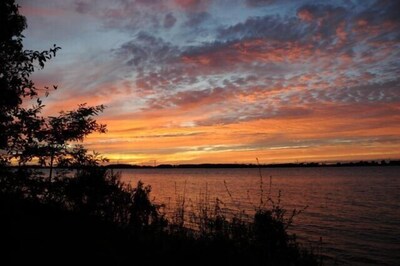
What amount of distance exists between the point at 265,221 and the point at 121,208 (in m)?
7.48

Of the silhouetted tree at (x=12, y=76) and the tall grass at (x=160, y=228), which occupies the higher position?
the silhouetted tree at (x=12, y=76)

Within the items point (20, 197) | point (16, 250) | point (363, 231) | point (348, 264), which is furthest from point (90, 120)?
point (363, 231)

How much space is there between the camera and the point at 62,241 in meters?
10.3

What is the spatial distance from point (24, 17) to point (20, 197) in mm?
6526

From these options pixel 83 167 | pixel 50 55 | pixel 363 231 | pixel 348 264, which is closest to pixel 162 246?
pixel 83 167

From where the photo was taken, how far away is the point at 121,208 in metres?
18.0

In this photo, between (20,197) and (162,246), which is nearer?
(162,246)

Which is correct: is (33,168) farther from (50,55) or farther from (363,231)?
(363,231)

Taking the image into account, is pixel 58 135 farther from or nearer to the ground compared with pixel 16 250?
farther from the ground

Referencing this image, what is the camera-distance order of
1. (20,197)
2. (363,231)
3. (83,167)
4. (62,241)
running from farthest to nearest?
(363,231) < (83,167) < (20,197) < (62,241)

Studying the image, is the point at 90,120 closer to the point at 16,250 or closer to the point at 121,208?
the point at 121,208

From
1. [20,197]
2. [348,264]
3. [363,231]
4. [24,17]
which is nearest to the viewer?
[20,197]

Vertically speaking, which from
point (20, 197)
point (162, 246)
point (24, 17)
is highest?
point (24, 17)

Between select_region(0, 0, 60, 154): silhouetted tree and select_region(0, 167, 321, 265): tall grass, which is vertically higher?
select_region(0, 0, 60, 154): silhouetted tree
